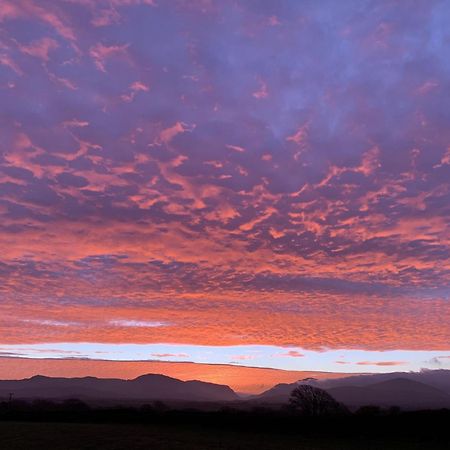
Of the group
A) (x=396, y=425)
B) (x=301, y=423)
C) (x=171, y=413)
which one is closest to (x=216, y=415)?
(x=171, y=413)

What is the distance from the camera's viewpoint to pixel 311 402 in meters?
104

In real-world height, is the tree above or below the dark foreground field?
above

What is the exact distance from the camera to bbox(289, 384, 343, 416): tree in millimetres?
101625

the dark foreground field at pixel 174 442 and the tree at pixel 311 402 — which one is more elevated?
the tree at pixel 311 402

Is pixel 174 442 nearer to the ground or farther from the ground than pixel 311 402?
nearer to the ground

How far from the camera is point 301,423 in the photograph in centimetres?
7319

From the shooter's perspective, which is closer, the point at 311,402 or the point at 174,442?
the point at 174,442

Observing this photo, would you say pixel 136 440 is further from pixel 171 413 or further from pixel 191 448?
pixel 171 413

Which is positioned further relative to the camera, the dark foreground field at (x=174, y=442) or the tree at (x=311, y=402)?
the tree at (x=311, y=402)

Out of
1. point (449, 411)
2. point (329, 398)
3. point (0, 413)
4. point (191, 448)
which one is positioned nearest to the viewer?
point (191, 448)

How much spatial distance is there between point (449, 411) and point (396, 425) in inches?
677

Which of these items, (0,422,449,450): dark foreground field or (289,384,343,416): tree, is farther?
(289,384,343,416): tree

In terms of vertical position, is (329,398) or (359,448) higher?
(329,398)

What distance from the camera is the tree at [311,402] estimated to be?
102 m
